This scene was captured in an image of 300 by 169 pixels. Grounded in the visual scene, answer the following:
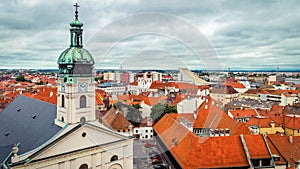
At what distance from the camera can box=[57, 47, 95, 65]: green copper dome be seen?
12469 millimetres

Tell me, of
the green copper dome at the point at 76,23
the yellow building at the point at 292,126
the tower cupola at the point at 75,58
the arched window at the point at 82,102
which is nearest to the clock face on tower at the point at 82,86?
the arched window at the point at 82,102

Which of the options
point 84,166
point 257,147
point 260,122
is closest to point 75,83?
point 84,166

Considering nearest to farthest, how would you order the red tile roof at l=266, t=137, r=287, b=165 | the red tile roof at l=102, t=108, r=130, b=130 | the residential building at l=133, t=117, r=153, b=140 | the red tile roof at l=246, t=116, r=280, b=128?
the red tile roof at l=266, t=137, r=287, b=165, the red tile roof at l=102, t=108, r=130, b=130, the red tile roof at l=246, t=116, r=280, b=128, the residential building at l=133, t=117, r=153, b=140

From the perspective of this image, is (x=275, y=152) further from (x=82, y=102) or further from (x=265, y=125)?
(x=82, y=102)

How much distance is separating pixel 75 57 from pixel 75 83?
4.60ft

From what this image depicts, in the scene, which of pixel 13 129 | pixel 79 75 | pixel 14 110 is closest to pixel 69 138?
pixel 79 75

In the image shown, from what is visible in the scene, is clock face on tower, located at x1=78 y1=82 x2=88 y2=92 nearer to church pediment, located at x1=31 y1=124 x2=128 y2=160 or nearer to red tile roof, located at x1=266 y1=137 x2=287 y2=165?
church pediment, located at x1=31 y1=124 x2=128 y2=160

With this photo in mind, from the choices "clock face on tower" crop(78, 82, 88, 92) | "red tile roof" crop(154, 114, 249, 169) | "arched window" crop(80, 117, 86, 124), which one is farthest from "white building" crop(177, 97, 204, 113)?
"clock face on tower" crop(78, 82, 88, 92)

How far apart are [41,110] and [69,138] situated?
15.8ft

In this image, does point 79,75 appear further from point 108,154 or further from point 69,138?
point 108,154

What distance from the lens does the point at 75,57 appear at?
12430 millimetres

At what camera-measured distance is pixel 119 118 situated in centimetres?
2222

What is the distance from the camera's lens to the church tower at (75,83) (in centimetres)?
1267

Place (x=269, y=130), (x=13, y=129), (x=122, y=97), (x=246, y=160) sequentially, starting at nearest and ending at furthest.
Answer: (x=246, y=160)
(x=13, y=129)
(x=122, y=97)
(x=269, y=130)
